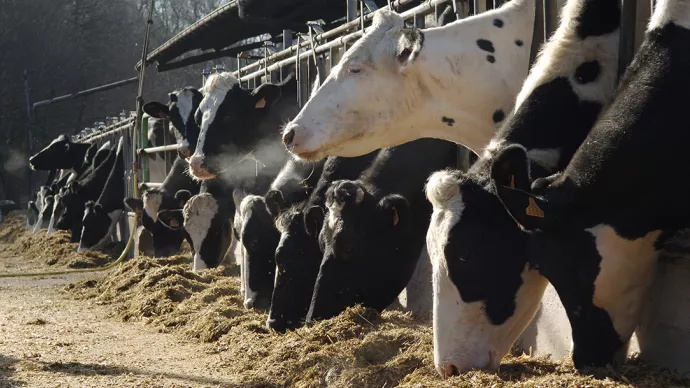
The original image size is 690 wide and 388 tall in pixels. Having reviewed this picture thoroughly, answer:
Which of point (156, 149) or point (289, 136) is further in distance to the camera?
point (156, 149)

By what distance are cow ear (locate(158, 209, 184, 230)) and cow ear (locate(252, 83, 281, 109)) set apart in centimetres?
207

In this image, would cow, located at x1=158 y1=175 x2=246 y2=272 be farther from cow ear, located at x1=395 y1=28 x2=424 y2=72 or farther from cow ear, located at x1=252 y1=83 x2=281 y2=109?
cow ear, located at x1=395 y1=28 x2=424 y2=72

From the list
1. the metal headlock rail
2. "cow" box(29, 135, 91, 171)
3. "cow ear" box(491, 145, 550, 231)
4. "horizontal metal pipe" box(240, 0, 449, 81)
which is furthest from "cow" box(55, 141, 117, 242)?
"cow ear" box(491, 145, 550, 231)

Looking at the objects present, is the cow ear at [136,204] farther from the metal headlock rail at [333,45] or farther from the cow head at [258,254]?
the cow head at [258,254]

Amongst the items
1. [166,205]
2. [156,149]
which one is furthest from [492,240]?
[156,149]

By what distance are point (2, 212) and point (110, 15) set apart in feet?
58.7

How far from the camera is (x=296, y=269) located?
681 centimetres

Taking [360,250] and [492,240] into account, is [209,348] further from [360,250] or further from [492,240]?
[492,240]

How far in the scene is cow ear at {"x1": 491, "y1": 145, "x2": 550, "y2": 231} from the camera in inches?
156

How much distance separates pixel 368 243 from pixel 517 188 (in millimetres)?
2279

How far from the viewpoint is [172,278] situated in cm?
925

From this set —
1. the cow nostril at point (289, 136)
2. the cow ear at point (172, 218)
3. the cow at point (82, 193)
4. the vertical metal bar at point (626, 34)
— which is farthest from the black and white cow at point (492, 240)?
the cow at point (82, 193)

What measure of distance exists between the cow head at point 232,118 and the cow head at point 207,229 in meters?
0.86

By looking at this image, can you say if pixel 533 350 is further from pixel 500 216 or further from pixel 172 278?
pixel 172 278
